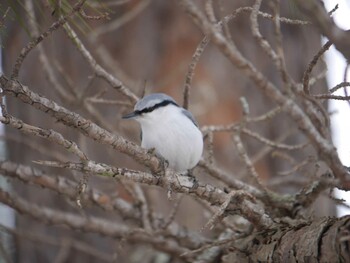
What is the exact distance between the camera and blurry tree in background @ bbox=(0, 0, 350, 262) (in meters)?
1.37

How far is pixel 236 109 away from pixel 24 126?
220 cm

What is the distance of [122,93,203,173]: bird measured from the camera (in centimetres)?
222

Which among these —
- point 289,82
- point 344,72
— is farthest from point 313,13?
point 344,72

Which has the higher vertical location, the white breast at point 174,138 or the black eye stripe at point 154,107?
the black eye stripe at point 154,107

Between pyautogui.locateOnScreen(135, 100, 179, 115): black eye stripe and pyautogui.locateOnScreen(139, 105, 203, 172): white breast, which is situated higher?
pyautogui.locateOnScreen(135, 100, 179, 115): black eye stripe

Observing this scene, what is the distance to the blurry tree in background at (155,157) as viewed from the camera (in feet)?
4.49

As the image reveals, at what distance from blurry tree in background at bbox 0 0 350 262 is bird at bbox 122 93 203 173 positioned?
0.24 ft

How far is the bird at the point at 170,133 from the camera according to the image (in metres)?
2.22

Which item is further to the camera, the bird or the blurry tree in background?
the bird

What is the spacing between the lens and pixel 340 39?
2.95 ft

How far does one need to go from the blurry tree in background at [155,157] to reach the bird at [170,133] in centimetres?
7

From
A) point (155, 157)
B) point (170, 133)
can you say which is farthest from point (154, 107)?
point (155, 157)

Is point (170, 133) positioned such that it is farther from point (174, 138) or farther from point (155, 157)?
point (155, 157)

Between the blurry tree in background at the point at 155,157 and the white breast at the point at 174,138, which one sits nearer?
the blurry tree in background at the point at 155,157
